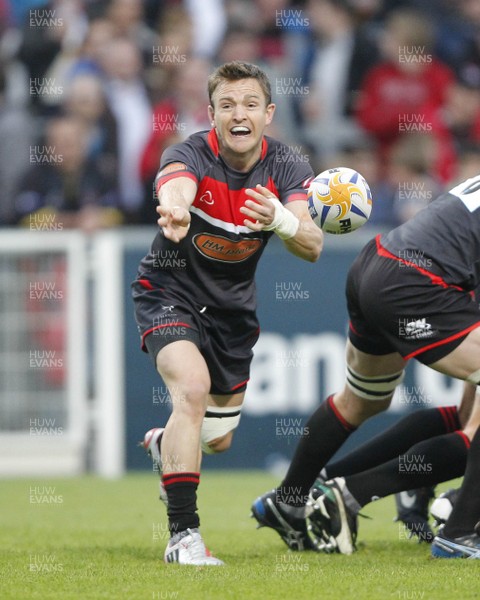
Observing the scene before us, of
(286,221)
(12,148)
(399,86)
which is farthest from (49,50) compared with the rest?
(286,221)

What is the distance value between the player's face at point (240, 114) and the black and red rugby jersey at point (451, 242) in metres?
0.90

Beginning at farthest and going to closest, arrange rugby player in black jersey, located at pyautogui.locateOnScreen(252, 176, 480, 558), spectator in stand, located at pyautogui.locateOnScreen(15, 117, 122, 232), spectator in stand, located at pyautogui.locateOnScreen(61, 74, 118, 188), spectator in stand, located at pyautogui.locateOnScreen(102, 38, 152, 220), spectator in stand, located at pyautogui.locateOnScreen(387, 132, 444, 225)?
spectator in stand, located at pyautogui.locateOnScreen(102, 38, 152, 220)
spectator in stand, located at pyautogui.locateOnScreen(61, 74, 118, 188)
spectator in stand, located at pyautogui.locateOnScreen(387, 132, 444, 225)
spectator in stand, located at pyautogui.locateOnScreen(15, 117, 122, 232)
rugby player in black jersey, located at pyautogui.locateOnScreen(252, 176, 480, 558)

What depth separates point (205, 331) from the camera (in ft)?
19.1

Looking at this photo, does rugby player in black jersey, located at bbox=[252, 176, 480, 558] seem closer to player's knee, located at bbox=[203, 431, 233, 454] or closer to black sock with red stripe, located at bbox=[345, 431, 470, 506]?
black sock with red stripe, located at bbox=[345, 431, 470, 506]

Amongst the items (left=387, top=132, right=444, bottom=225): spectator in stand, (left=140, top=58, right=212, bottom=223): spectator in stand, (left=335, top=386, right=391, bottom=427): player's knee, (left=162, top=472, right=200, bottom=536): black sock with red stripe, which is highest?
(left=140, top=58, right=212, bottom=223): spectator in stand

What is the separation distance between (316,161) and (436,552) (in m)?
7.05

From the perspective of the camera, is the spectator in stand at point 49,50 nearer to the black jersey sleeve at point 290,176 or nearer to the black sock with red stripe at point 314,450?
the black jersey sleeve at point 290,176

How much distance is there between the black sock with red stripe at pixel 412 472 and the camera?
577 centimetres

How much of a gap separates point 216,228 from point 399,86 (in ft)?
22.0

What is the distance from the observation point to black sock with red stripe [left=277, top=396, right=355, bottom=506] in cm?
591

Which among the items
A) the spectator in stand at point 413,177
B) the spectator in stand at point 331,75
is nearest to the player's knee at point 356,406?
the spectator in stand at point 413,177

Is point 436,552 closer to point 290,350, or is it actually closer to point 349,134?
point 290,350

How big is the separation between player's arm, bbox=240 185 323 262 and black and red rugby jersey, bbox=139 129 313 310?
0.14 meters

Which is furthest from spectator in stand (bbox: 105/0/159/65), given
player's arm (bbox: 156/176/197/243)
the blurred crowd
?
player's arm (bbox: 156/176/197/243)
